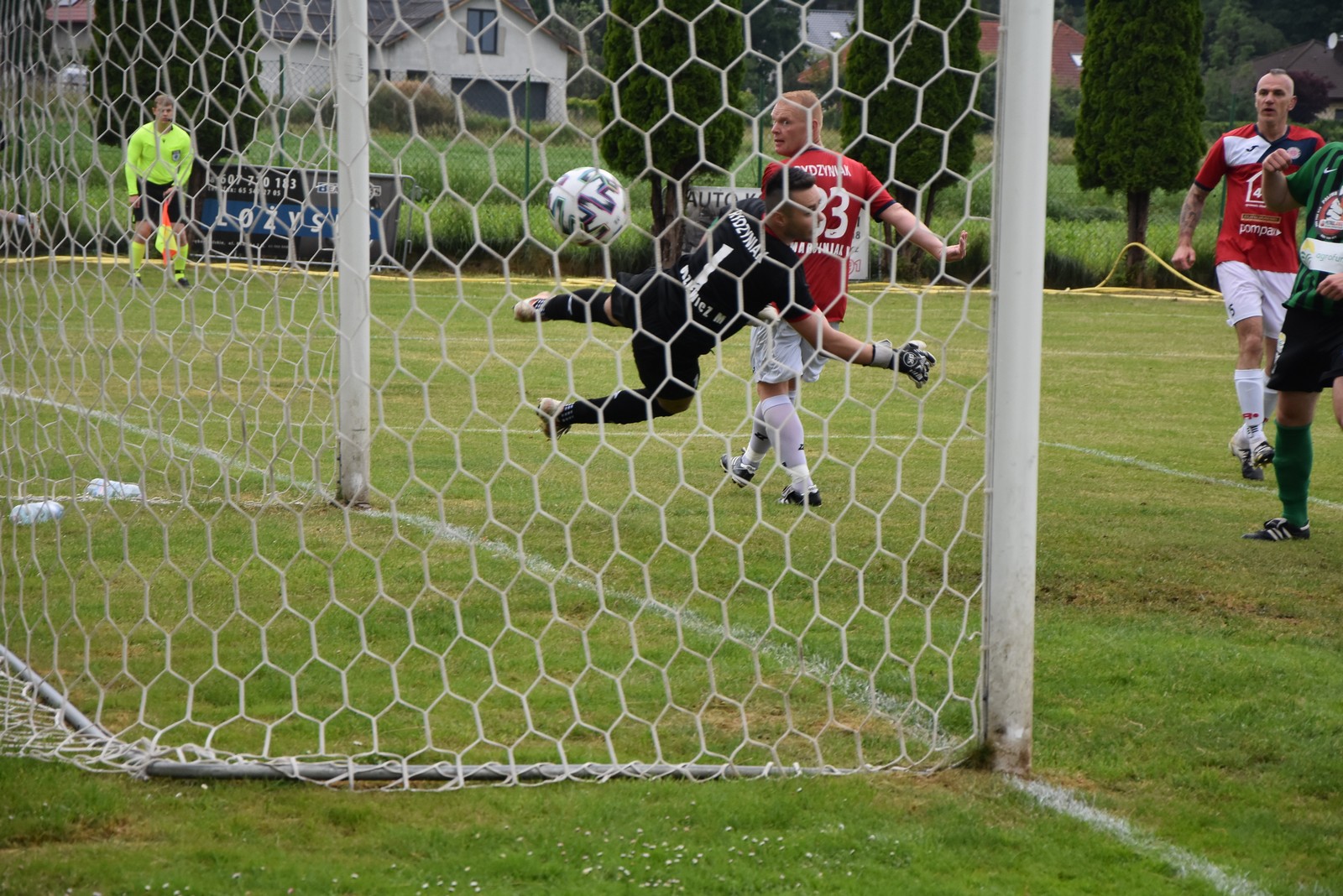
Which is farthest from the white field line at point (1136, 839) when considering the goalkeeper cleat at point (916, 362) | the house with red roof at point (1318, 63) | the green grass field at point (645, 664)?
the house with red roof at point (1318, 63)

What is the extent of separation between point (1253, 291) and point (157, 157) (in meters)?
5.94

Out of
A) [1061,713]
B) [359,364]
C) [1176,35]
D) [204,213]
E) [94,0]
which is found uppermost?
[1176,35]

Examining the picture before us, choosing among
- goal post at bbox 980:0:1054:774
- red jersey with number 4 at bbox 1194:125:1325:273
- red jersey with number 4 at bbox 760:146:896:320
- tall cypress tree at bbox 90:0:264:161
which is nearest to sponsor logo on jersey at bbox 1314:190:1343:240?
red jersey with number 4 at bbox 760:146:896:320

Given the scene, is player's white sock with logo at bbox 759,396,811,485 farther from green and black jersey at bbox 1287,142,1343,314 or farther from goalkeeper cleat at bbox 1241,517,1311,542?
green and black jersey at bbox 1287,142,1343,314

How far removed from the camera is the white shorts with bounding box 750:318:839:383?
6.43 meters

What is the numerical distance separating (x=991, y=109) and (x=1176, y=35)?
22.8 meters

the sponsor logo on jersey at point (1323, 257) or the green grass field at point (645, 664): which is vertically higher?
the sponsor logo on jersey at point (1323, 257)

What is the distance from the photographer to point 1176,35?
79.6 ft

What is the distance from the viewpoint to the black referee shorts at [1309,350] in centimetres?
583

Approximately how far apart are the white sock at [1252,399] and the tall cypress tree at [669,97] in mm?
4260

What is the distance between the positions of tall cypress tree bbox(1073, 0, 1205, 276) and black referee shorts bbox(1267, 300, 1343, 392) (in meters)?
19.4

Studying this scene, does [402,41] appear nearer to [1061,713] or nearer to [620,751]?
[620,751]

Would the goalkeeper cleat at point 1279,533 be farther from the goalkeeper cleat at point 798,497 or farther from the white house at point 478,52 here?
the white house at point 478,52

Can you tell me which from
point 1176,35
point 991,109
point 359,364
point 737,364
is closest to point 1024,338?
point 991,109
